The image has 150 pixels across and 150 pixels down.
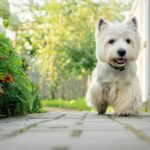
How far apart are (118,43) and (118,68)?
14.5 inches

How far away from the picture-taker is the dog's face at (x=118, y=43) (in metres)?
5.66

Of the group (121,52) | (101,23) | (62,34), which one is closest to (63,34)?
(62,34)

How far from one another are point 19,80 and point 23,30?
16.8 m

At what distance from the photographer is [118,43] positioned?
5703mm

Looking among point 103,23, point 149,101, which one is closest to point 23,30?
point 149,101

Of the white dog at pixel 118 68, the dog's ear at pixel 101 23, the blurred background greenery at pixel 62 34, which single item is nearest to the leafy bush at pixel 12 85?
the white dog at pixel 118 68

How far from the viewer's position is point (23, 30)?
866 inches

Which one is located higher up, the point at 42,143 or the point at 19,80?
the point at 19,80

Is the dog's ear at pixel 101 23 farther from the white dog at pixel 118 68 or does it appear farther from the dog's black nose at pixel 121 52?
the dog's black nose at pixel 121 52

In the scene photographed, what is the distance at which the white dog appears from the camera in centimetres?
572

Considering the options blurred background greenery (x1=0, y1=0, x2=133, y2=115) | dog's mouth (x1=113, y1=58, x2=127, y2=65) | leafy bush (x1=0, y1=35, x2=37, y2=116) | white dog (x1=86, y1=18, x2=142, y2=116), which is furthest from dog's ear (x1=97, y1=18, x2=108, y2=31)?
blurred background greenery (x1=0, y1=0, x2=133, y2=115)

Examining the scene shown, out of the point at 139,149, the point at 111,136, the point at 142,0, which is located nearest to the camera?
the point at 139,149

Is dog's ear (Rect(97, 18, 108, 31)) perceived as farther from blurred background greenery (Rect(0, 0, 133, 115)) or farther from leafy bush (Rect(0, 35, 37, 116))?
blurred background greenery (Rect(0, 0, 133, 115))

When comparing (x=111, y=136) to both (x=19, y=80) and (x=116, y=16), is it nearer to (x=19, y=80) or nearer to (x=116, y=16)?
(x=19, y=80)
